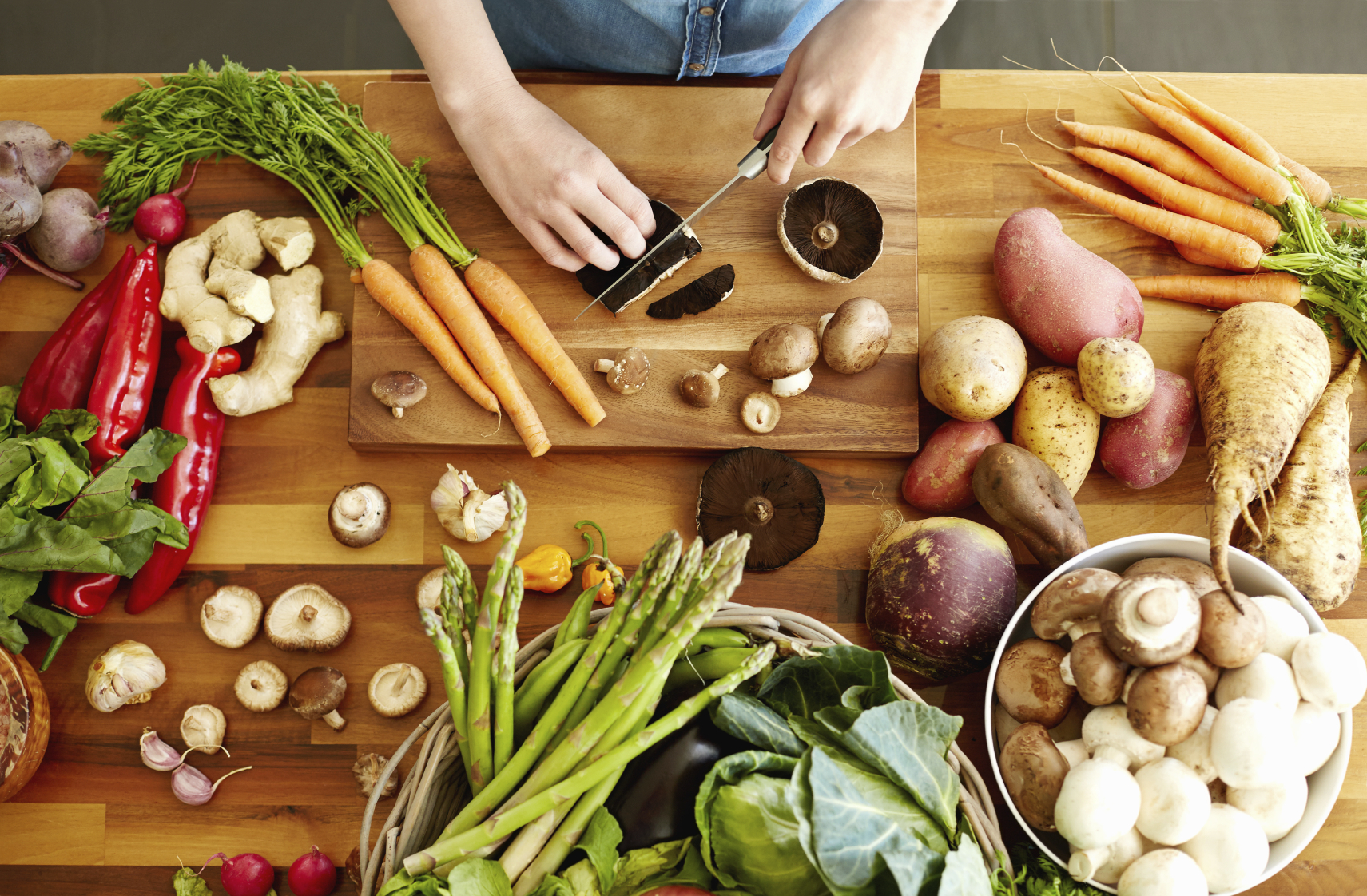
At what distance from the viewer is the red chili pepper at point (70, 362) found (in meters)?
1.65

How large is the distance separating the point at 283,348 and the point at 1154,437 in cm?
168

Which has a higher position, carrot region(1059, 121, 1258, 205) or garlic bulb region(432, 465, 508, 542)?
carrot region(1059, 121, 1258, 205)

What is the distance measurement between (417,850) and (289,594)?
0.60 meters

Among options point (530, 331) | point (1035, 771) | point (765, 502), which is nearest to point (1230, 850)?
point (1035, 771)

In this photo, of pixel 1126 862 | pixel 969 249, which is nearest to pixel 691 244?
→ pixel 969 249

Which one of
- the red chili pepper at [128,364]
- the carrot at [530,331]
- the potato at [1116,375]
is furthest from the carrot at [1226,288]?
the red chili pepper at [128,364]

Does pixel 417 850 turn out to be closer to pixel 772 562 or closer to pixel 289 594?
pixel 289 594

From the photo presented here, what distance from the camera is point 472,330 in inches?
66.0

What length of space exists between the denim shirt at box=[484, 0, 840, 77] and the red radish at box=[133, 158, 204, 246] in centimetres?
75

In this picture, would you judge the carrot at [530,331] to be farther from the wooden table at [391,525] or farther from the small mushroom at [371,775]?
the small mushroom at [371,775]

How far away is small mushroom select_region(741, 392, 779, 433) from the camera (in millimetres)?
1624

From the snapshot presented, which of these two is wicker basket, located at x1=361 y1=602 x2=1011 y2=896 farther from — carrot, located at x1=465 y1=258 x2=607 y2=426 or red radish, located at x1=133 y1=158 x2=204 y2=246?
red radish, located at x1=133 y1=158 x2=204 y2=246

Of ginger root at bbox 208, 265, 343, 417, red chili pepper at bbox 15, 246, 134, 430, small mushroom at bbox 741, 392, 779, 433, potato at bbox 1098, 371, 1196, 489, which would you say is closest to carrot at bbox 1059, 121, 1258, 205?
potato at bbox 1098, 371, 1196, 489

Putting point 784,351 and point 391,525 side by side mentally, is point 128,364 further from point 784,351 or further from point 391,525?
point 784,351
